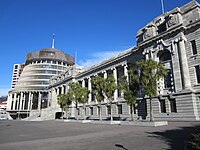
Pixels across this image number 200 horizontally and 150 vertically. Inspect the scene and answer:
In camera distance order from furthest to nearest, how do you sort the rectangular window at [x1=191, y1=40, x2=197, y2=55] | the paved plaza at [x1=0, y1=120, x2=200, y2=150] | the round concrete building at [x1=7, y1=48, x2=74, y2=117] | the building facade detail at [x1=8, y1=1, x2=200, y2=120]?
the round concrete building at [x1=7, y1=48, x2=74, y2=117], the rectangular window at [x1=191, y1=40, x2=197, y2=55], the building facade detail at [x1=8, y1=1, x2=200, y2=120], the paved plaza at [x1=0, y1=120, x2=200, y2=150]

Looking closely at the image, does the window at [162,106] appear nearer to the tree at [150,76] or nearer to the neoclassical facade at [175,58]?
the neoclassical facade at [175,58]

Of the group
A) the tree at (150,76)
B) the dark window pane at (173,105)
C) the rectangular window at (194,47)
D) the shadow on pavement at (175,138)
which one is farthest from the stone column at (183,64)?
the shadow on pavement at (175,138)

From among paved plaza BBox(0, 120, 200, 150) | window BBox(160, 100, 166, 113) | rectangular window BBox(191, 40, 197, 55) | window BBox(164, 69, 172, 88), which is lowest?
paved plaza BBox(0, 120, 200, 150)

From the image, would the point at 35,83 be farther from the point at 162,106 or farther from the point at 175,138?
the point at 175,138

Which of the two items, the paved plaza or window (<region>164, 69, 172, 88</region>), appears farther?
window (<region>164, 69, 172, 88</region>)

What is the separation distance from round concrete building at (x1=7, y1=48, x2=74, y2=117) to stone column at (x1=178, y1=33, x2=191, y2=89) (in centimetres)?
8231

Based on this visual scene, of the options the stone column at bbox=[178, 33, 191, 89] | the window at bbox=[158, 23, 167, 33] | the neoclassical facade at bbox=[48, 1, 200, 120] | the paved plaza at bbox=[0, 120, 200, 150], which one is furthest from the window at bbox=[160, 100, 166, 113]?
the window at bbox=[158, 23, 167, 33]

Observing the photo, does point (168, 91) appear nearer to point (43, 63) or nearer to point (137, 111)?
point (137, 111)

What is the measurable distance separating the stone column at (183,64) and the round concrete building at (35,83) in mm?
82313

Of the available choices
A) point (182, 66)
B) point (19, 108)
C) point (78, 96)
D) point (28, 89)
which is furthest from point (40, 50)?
point (182, 66)

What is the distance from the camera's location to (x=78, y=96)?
128 ft

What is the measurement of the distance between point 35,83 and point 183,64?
3598 inches

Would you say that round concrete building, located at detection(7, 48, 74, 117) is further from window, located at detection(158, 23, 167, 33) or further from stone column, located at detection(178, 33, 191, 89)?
stone column, located at detection(178, 33, 191, 89)

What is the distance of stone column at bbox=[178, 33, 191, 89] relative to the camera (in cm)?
2659
